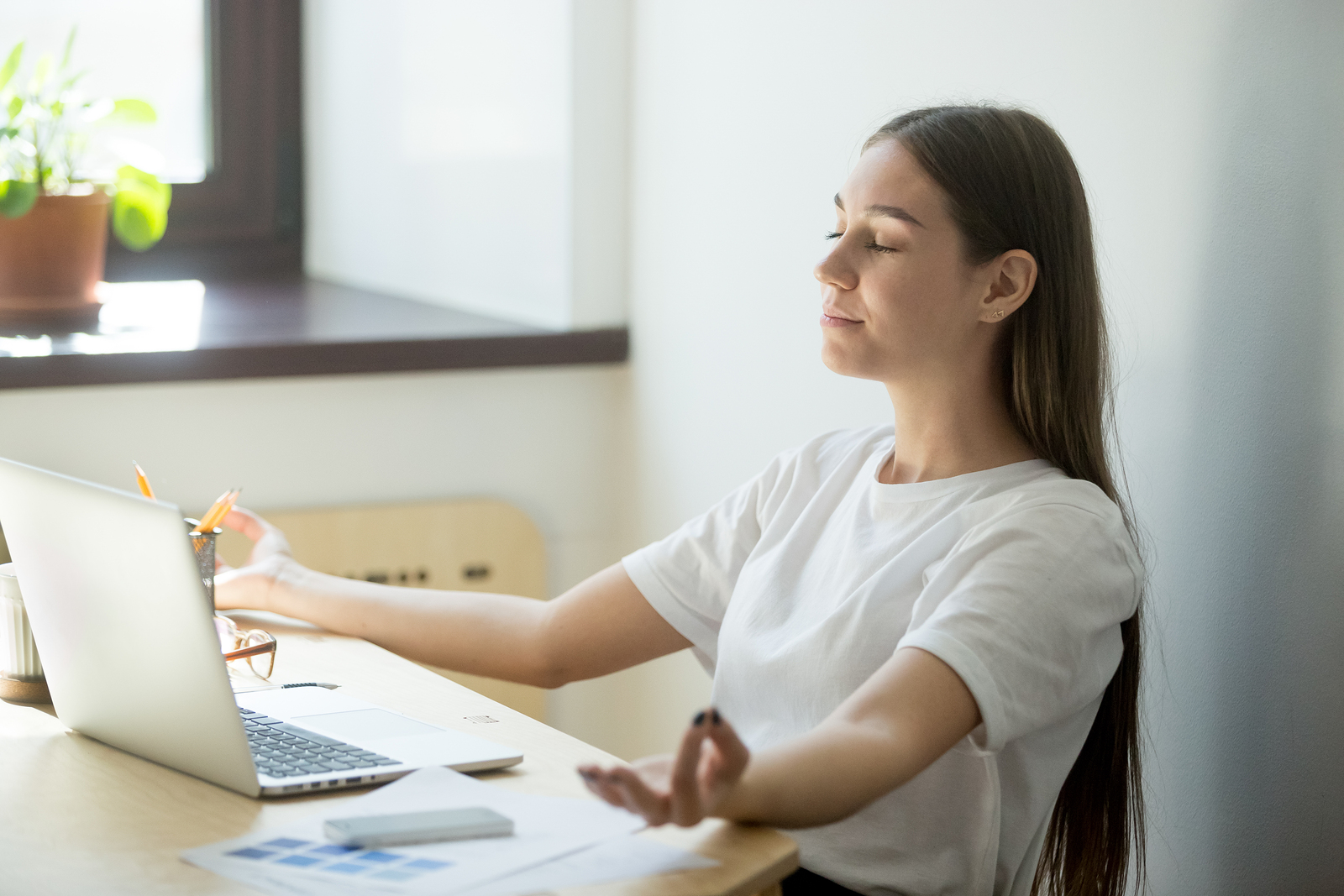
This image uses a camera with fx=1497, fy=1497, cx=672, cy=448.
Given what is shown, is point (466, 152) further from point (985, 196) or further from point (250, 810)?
point (250, 810)

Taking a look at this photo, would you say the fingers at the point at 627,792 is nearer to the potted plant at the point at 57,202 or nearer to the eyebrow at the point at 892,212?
the eyebrow at the point at 892,212

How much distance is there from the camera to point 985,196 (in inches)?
45.1

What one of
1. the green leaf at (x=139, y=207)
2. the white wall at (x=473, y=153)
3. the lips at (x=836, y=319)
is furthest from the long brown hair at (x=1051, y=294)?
the green leaf at (x=139, y=207)

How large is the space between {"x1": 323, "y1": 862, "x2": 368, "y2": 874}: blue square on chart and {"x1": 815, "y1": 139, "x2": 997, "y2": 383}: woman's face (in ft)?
1.86

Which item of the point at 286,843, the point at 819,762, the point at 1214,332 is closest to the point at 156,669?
the point at 286,843

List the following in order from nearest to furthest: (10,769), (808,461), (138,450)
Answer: (10,769), (808,461), (138,450)

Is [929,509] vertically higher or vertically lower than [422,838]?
higher

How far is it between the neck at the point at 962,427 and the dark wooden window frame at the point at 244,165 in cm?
154

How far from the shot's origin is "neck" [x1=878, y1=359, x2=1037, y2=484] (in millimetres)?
1183

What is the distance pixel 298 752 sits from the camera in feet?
3.35

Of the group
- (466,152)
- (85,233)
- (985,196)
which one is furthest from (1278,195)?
(85,233)

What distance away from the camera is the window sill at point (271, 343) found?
1.76 metres

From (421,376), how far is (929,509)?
972mm

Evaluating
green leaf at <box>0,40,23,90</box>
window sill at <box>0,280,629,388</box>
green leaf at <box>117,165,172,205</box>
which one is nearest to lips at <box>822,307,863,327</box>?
window sill at <box>0,280,629,388</box>
